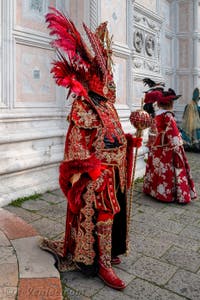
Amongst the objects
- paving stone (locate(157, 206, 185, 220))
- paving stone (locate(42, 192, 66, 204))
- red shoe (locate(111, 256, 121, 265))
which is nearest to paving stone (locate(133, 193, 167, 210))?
paving stone (locate(157, 206, 185, 220))

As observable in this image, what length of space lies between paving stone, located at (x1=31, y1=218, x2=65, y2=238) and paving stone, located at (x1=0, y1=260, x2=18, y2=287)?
0.78 meters

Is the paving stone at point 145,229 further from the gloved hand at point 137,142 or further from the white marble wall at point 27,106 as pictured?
the white marble wall at point 27,106

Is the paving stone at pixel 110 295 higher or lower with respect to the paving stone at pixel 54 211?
lower

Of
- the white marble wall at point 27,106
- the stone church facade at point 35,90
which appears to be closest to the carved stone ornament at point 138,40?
the stone church facade at point 35,90

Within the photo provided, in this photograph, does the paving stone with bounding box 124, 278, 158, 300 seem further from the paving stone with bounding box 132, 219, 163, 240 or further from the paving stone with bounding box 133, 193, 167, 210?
the paving stone with bounding box 133, 193, 167, 210

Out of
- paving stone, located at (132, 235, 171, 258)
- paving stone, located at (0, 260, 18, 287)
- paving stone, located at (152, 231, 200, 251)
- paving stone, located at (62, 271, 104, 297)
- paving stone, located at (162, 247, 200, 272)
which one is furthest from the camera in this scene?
paving stone, located at (152, 231, 200, 251)

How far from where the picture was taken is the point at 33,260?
2.83 meters

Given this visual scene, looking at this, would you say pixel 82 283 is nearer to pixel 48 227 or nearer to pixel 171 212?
pixel 48 227

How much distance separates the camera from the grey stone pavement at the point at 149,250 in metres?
2.56

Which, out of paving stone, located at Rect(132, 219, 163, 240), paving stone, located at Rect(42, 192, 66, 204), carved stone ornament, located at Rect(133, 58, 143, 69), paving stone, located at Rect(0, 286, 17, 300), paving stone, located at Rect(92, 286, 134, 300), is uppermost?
carved stone ornament, located at Rect(133, 58, 143, 69)

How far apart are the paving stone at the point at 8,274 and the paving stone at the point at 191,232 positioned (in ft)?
6.45

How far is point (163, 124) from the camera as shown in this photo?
194 inches

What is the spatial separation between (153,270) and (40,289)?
3.39 ft

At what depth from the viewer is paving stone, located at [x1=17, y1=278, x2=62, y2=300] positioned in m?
2.31
